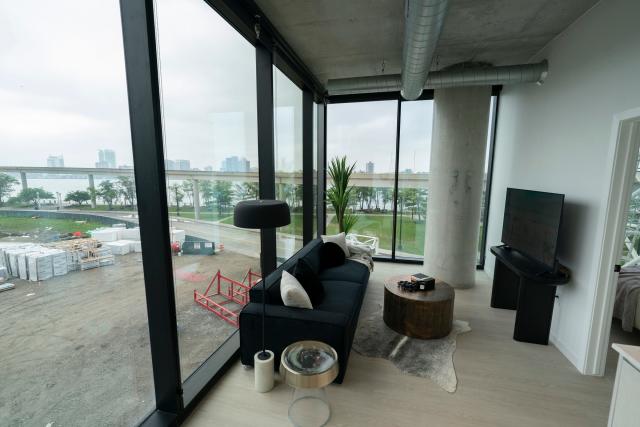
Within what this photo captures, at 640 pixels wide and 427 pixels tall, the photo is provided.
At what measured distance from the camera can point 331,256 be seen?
398 centimetres

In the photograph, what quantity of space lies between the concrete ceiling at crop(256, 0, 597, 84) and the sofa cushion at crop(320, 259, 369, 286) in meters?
2.79

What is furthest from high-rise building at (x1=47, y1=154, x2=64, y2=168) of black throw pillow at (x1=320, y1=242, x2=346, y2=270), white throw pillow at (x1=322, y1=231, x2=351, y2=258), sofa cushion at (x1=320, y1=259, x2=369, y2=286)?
white throw pillow at (x1=322, y1=231, x2=351, y2=258)

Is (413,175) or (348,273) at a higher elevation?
(413,175)

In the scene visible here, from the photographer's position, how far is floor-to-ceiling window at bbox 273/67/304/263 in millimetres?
A: 3815

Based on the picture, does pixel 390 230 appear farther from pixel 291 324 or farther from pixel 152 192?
pixel 152 192

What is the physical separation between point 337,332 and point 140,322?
140cm

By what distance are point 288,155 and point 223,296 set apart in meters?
2.26

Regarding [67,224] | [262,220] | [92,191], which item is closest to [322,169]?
[262,220]

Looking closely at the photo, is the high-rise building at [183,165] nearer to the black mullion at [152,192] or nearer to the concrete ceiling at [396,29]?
the black mullion at [152,192]

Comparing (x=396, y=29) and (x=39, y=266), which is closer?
(x=39, y=266)

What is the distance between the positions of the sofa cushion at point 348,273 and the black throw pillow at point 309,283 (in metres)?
0.63

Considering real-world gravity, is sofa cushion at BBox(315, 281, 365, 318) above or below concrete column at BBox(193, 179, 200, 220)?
below

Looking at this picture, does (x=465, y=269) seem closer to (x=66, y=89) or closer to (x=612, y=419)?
(x=612, y=419)

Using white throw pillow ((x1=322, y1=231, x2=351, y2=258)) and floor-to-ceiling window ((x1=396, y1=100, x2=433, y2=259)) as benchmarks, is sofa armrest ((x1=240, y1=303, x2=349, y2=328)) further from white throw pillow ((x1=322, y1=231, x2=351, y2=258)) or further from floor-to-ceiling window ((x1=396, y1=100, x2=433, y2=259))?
floor-to-ceiling window ((x1=396, y1=100, x2=433, y2=259))
